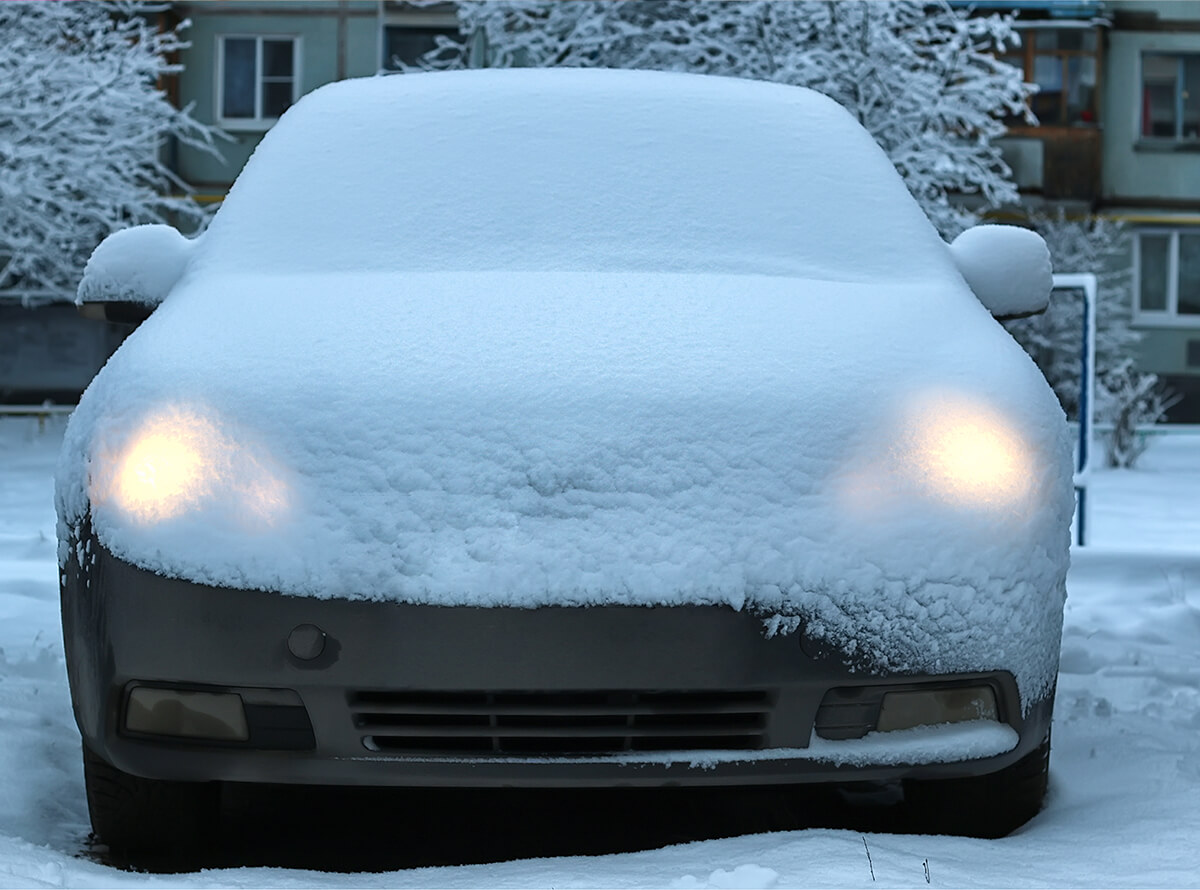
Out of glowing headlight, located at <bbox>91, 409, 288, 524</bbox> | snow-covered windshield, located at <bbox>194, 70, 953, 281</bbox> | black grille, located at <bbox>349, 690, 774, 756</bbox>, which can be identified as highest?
snow-covered windshield, located at <bbox>194, 70, 953, 281</bbox>

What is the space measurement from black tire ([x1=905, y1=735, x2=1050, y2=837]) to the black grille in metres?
0.45

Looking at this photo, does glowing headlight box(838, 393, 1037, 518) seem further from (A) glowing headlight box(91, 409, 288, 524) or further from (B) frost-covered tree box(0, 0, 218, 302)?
(B) frost-covered tree box(0, 0, 218, 302)

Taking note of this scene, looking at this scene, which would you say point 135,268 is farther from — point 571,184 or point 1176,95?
point 1176,95

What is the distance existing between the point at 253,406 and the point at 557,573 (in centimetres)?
51

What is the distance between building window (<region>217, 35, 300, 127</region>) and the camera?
947 inches

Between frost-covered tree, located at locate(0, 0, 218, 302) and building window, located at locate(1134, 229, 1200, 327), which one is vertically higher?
frost-covered tree, located at locate(0, 0, 218, 302)

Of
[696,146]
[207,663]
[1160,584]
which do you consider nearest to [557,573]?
[207,663]

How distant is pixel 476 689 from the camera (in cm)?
205

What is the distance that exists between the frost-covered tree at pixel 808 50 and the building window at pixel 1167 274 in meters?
11.0

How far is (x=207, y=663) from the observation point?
2.09 metres

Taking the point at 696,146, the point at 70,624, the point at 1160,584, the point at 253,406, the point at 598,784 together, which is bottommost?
the point at 1160,584

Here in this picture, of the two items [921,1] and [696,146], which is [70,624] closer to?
[696,146]

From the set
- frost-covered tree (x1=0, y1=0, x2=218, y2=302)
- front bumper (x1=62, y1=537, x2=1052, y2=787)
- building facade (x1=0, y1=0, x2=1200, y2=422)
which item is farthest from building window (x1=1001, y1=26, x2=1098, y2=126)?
front bumper (x1=62, y1=537, x2=1052, y2=787)

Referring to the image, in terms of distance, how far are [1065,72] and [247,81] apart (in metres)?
12.8
